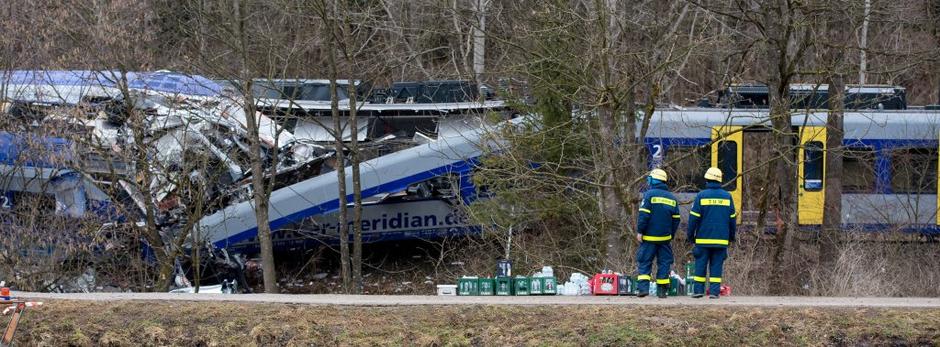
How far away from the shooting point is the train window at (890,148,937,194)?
20.3 metres

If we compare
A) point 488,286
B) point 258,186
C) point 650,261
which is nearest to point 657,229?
point 650,261

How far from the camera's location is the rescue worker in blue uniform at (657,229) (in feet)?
38.6

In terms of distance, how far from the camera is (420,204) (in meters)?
22.0

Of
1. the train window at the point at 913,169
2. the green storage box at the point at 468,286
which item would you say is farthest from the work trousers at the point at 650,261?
the train window at the point at 913,169

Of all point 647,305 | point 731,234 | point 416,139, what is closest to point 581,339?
point 647,305

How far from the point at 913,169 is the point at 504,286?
1089 cm

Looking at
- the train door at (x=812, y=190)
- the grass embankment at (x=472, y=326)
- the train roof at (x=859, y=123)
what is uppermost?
the train roof at (x=859, y=123)

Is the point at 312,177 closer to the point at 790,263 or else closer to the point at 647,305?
the point at 790,263

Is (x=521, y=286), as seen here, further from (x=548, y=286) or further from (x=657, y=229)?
(x=657, y=229)

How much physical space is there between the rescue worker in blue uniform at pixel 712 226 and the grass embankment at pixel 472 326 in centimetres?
104

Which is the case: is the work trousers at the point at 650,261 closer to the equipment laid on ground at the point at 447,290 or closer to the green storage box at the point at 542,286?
the green storage box at the point at 542,286

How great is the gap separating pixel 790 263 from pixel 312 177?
9172 millimetres

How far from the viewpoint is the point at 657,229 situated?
11.8 m

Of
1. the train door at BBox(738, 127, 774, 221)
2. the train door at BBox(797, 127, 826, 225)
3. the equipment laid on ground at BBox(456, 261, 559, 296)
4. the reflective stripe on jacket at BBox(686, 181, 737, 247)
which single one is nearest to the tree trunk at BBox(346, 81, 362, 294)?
the equipment laid on ground at BBox(456, 261, 559, 296)
